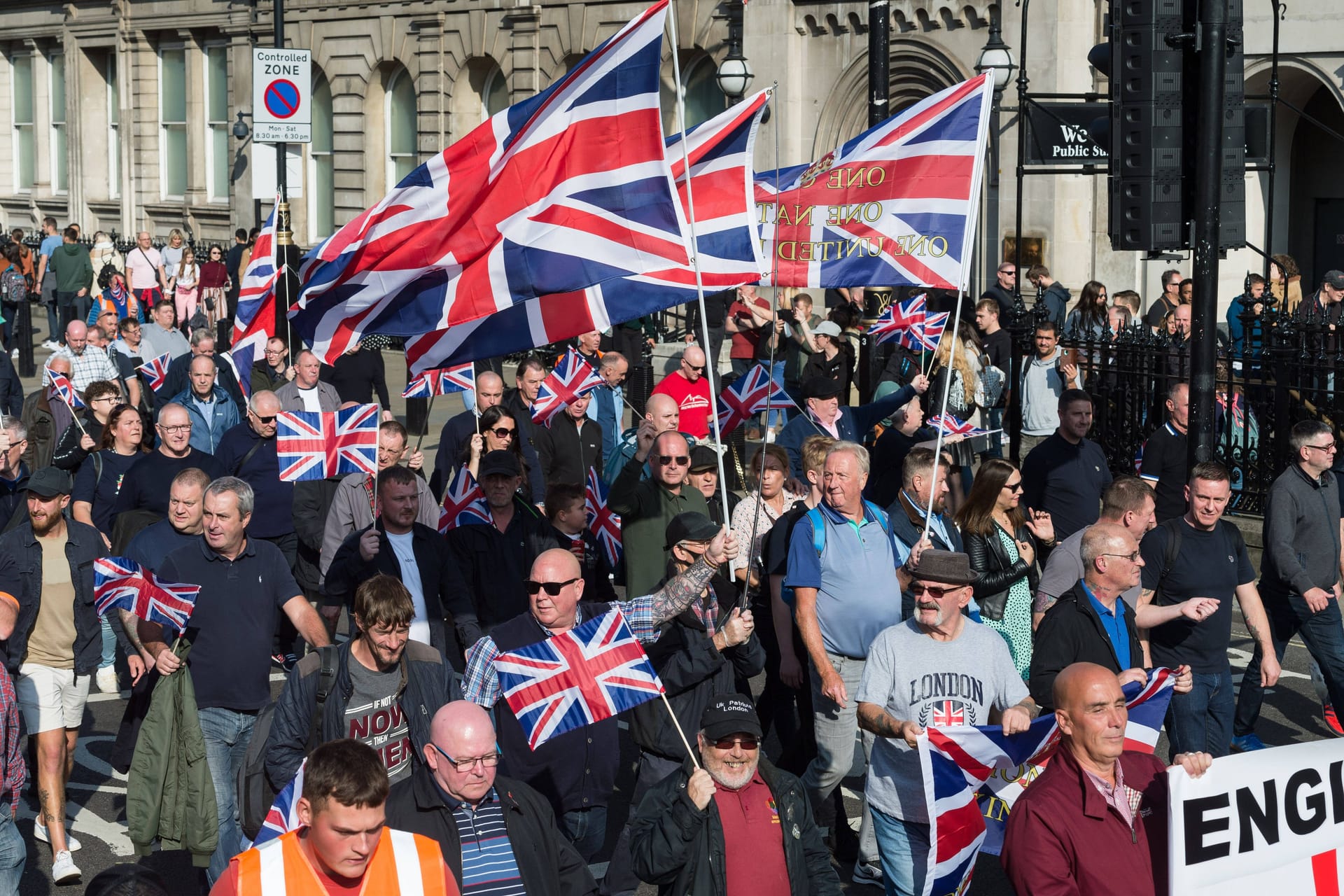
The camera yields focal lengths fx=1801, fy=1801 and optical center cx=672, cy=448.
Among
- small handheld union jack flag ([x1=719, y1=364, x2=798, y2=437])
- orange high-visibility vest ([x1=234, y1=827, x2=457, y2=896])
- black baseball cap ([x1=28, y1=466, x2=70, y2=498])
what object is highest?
small handheld union jack flag ([x1=719, y1=364, x2=798, y2=437])

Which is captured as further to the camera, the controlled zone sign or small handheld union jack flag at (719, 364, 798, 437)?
the controlled zone sign

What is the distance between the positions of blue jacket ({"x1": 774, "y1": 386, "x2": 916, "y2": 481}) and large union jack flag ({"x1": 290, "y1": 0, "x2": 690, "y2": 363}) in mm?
2794

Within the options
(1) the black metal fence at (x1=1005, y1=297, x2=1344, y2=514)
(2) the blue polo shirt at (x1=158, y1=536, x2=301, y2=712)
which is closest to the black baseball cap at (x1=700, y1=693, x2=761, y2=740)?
(2) the blue polo shirt at (x1=158, y1=536, x2=301, y2=712)

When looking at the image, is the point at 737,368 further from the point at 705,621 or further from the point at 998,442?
the point at 705,621

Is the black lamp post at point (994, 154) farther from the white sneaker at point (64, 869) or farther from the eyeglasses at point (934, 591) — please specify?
the white sneaker at point (64, 869)

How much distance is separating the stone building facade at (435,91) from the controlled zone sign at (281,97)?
39.8 inches

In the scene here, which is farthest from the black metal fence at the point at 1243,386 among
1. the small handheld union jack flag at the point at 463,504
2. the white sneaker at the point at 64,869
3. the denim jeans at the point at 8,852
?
the denim jeans at the point at 8,852

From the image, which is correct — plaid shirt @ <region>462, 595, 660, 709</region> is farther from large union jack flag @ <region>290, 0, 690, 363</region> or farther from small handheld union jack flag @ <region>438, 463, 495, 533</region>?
small handheld union jack flag @ <region>438, 463, 495, 533</region>

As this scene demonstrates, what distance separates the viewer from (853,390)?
20.5m

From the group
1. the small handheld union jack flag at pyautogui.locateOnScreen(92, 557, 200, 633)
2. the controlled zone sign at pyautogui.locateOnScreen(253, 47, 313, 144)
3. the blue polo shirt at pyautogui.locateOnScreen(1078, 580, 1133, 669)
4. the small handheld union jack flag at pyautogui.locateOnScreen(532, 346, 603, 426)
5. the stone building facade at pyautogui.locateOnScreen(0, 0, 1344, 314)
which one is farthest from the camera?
the stone building facade at pyautogui.locateOnScreen(0, 0, 1344, 314)

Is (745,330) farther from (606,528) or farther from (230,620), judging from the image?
(230,620)

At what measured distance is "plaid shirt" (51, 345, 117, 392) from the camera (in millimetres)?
14797

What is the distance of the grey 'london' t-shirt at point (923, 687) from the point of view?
6.34m

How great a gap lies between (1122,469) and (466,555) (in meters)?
7.01
